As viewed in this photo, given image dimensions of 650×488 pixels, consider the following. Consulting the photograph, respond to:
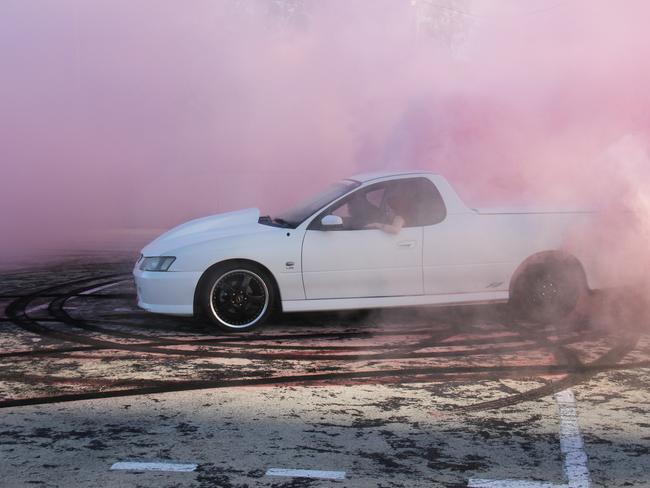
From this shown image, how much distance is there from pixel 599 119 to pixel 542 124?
64 cm

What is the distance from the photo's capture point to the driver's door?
6.34m

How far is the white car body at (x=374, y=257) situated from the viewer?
6.30 m

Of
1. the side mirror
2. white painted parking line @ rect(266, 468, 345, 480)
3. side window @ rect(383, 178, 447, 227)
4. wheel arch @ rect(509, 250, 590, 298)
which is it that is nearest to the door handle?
side window @ rect(383, 178, 447, 227)

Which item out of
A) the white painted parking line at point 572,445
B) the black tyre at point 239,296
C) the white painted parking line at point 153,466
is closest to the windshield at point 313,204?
the black tyre at point 239,296

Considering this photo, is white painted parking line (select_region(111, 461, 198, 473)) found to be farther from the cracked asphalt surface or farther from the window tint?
the window tint

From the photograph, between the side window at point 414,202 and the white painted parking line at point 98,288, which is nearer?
the side window at point 414,202

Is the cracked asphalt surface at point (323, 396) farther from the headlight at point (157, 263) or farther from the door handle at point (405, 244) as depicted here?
the door handle at point (405, 244)

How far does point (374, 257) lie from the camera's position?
6398 mm

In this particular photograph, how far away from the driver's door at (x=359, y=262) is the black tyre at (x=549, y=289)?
911 mm

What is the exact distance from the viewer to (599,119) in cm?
863

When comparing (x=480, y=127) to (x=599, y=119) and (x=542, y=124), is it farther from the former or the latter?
(x=599, y=119)

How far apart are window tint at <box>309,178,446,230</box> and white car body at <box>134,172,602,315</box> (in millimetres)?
61

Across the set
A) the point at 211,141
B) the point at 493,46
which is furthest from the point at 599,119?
the point at 211,141

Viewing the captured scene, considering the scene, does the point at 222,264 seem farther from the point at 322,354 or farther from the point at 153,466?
the point at 153,466
